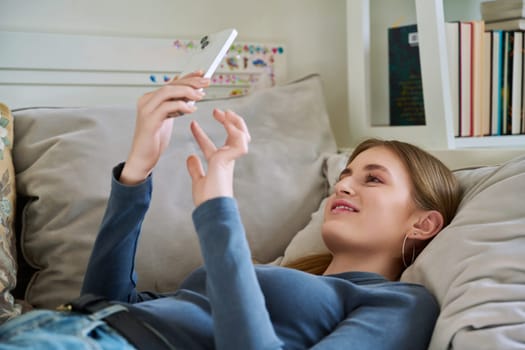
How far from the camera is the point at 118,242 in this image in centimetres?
100

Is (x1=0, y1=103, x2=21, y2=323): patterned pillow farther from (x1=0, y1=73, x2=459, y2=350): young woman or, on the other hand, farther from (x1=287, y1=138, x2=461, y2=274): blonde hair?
(x1=287, y1=138, x2=461, y2=274): blonde hair

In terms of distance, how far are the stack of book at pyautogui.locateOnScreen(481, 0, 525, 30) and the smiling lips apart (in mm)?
882

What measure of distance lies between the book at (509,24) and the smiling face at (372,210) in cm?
74

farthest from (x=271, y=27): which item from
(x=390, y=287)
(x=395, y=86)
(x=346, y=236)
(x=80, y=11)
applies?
(x=390, y=287)

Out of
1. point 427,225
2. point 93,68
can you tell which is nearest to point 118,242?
point 427,225

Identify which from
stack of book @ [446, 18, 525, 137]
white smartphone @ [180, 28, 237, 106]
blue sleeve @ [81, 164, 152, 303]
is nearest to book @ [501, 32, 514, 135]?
stack of book @ [446, 18, 525, 137]

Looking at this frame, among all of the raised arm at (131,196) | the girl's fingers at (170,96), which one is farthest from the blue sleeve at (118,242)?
the girl's fingers at (170,96)

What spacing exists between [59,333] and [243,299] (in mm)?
226

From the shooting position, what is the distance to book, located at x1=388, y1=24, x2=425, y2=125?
1.82 metres

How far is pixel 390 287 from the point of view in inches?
39.8

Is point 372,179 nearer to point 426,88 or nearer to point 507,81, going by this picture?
point 426,88

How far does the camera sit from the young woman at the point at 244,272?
2.50ft

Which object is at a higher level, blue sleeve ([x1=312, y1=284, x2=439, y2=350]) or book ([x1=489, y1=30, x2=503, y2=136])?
book ([x1=489, y1=30, x2=503, y2=136])

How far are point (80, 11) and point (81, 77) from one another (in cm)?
18
